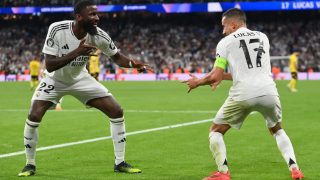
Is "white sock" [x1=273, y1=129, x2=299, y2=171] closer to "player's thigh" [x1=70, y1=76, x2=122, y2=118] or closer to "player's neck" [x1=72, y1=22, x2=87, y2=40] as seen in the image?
"player's thigh" [x1=70, y1=76, x2=122, y2=118]

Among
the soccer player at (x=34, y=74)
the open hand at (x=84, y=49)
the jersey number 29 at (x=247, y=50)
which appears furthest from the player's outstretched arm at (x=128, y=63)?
the soccer player at (x=34, y=74)

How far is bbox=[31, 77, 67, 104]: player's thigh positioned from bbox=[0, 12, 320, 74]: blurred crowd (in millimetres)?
48865

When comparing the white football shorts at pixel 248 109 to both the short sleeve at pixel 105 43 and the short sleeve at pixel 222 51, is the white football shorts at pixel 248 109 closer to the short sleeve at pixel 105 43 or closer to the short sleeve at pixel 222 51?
the short sleeve at pixel 222 51

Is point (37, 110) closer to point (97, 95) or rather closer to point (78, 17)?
point (97, 95)

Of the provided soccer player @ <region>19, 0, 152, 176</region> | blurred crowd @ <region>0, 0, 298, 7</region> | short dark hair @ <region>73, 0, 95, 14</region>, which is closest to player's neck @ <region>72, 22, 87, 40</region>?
soccer player @ <region>19, 0, 152, 176</region>

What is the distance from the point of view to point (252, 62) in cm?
841

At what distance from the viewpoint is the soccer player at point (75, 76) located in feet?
30.4

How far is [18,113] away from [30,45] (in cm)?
4962

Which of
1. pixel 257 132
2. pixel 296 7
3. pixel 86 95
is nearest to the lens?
pixel 86 95

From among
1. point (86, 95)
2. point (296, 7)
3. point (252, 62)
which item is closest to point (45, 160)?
point (86, 95)

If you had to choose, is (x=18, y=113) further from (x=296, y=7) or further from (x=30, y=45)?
(x=30, y=45)

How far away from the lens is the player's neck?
9430 mm

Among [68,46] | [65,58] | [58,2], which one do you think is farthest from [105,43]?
[58,2]

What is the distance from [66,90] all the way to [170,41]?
187ft
